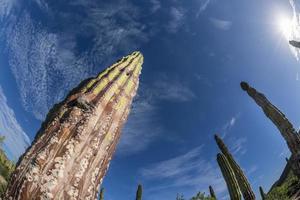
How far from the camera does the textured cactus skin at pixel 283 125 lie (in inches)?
459

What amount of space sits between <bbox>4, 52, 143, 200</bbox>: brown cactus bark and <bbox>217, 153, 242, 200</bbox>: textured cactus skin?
12.8 metres

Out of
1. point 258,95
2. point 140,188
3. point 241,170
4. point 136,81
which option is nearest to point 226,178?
point 241,170

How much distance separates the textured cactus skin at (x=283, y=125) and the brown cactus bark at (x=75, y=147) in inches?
421

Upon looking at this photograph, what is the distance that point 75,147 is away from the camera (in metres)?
2.26

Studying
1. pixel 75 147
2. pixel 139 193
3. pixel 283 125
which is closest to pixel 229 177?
pixel 283 125

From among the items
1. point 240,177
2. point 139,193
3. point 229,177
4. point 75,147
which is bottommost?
point 75,147

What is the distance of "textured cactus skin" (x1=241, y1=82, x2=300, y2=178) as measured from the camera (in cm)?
1165

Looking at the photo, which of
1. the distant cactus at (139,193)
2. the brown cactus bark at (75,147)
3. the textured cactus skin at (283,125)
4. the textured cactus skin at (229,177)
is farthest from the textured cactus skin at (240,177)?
the brown cactus bark at (75,147)

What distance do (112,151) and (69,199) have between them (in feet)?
2.19

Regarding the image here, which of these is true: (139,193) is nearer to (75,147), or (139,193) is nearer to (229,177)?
(229,177)

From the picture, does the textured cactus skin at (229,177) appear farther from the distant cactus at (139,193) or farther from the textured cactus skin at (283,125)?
the distant cactus at (139,193)

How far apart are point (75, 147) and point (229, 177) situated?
1383 centimetres

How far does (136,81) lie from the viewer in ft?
11.6

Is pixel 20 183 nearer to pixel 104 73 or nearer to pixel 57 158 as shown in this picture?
pixel 57 158
